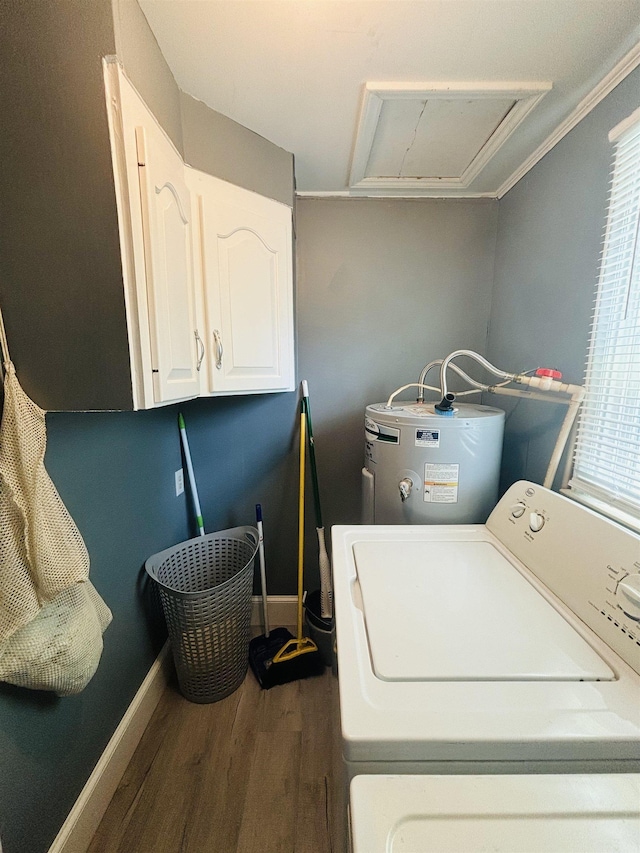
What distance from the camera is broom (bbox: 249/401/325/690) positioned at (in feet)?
5.41

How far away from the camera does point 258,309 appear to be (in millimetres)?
1433

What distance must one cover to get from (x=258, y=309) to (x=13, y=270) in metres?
0.77

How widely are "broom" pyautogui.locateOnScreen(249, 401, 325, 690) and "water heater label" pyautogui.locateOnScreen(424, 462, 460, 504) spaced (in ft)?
2.37

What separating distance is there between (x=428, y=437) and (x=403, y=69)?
1.13 meters

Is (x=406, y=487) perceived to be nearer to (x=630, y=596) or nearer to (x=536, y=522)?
(x=536, y=522)

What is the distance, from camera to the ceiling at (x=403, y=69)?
0.88 m

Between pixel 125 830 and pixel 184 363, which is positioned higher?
pixel 184 363

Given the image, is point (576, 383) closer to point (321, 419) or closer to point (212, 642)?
point (321, 419)

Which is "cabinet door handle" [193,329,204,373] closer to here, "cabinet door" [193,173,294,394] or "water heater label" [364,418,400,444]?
"cabinet door" [193,173,294,394]

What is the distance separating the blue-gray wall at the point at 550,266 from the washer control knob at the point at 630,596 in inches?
→ 26.3

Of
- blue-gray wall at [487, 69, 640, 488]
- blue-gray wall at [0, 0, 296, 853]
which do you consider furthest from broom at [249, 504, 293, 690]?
blue-gray wall at [487, 69, 640, 488]

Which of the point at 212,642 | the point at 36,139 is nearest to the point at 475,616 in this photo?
the point at 212,642

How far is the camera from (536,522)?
3.40ft

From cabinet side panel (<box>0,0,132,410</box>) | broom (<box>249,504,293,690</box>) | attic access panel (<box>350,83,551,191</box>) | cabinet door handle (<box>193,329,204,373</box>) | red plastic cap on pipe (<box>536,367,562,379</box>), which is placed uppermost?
attic access panel (<box>350,83,551,191</box>)
